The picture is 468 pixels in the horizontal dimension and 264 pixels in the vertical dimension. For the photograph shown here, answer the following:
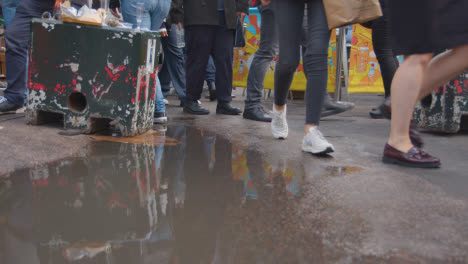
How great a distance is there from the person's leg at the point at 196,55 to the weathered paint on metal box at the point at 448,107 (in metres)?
2.27

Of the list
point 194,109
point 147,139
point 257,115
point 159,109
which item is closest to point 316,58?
point 147,139

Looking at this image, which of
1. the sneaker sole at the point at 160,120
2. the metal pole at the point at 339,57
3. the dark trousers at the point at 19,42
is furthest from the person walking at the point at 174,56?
the metal pole at the point at 339,57

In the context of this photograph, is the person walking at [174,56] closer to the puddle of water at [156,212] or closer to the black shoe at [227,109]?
the black shoe at [227,109]

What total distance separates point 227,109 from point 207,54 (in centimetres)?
64

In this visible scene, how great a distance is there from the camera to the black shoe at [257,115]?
426cm

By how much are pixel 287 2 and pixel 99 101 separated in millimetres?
1565

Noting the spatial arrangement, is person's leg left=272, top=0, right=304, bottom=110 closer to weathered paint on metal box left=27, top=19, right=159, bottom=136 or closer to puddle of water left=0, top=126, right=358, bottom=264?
puddle of water left=0, top=126, right=358, bottom=264

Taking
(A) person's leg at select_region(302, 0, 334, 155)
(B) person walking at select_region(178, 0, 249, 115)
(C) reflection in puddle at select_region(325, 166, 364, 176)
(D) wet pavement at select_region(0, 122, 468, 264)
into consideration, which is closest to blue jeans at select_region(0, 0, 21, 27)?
(B) person walking at select_region(178, 0, 249, 115)

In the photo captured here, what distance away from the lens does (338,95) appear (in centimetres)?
581

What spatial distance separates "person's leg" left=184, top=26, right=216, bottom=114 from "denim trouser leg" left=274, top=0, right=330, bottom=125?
181 centimetres

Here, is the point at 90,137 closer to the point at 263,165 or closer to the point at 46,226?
the point at 263,165

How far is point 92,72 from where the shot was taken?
326 cm

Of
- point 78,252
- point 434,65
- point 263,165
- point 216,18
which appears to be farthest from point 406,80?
point 216,18

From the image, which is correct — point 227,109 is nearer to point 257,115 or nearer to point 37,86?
point 257,115
